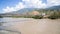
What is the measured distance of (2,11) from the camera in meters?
1.50

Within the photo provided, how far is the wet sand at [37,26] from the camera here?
54.3 inches

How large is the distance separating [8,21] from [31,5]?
0.40 m

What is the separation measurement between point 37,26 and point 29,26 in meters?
0.11

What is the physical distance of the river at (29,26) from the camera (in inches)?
54.5

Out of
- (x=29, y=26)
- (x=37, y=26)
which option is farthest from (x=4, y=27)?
(x=37, y=26)

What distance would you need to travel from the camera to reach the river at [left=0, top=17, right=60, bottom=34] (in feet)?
4.54

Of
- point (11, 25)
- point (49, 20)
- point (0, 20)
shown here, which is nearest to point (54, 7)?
point (49, 20)

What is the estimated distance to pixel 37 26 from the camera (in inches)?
56.0

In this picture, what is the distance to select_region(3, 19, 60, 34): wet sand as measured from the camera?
Result: 1.38m

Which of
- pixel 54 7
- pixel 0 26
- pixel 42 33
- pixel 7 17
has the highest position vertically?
pixel 54 7

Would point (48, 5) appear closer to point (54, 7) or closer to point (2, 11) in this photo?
point (54, 7)

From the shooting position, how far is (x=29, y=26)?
56.4 inches

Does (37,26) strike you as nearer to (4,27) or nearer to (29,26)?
(29,26)

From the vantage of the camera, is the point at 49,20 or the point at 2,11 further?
the point at 2,11
